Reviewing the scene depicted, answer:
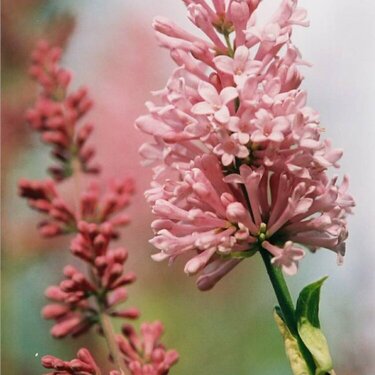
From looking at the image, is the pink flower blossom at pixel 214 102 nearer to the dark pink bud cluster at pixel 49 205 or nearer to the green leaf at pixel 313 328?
the green leaf at pixel 313 328

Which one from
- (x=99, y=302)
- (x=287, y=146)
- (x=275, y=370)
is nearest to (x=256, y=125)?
(x=287, y=146)

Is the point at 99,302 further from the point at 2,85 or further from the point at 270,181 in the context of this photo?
the point at 2,85

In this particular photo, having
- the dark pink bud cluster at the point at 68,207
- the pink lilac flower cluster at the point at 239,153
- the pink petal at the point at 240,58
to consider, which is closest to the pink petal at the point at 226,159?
the pink lilac flower cluster at the point at 239,153

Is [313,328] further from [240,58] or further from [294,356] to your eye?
[240,58]

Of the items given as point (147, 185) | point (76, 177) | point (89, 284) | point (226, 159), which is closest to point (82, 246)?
point (89, 284)

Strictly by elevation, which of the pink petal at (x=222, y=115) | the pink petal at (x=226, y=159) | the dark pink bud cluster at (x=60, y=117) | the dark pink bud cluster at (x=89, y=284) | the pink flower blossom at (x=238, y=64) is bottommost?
the dark pink bud cluster at (x=89, y=284)
